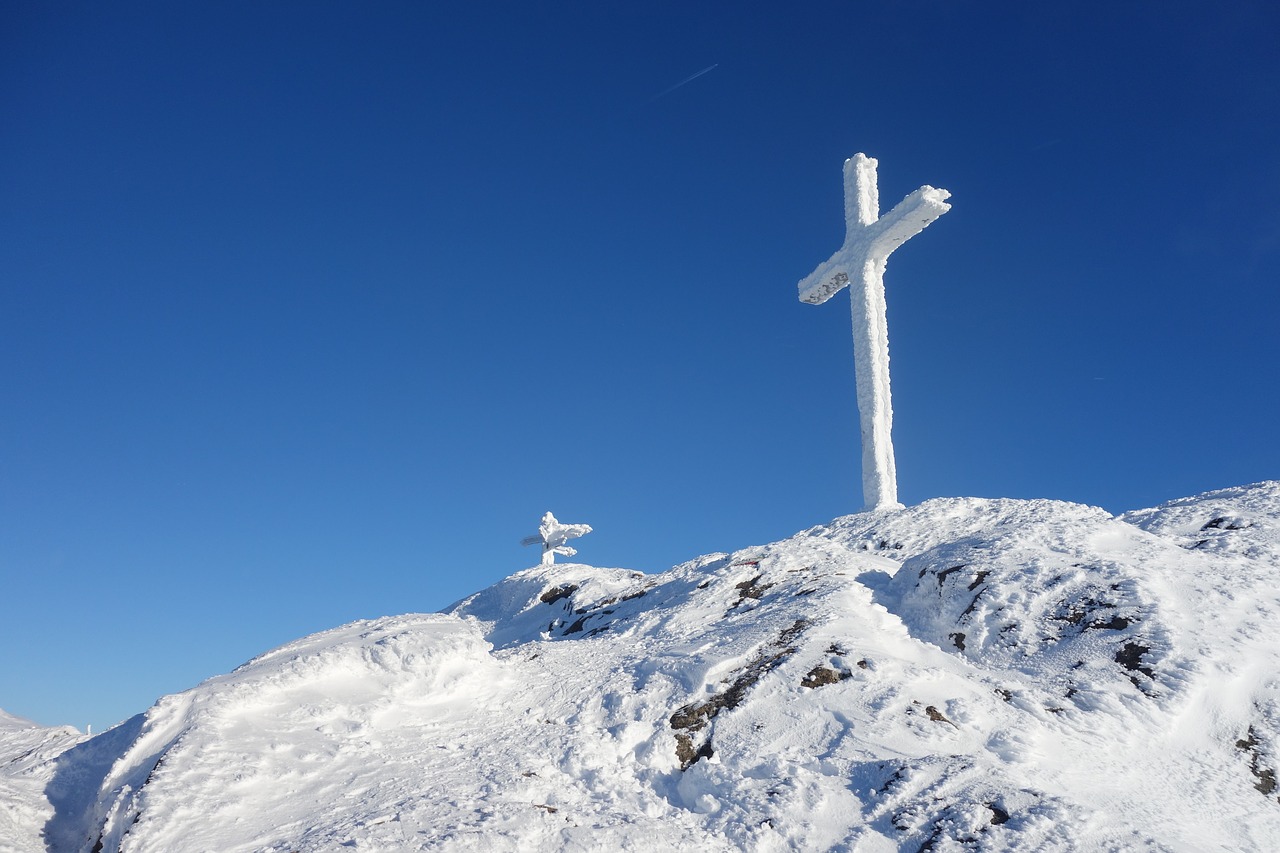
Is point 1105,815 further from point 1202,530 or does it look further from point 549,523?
point 549,523

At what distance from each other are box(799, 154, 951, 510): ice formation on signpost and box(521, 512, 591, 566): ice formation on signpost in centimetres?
1106

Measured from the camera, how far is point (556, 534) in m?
26.9

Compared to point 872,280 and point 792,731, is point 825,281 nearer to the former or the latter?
point 872,280

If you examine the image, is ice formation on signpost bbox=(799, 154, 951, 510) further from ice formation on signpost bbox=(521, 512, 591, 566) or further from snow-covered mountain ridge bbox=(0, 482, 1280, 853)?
ice formation on signpost bbox=(521, 512, 591, 566)

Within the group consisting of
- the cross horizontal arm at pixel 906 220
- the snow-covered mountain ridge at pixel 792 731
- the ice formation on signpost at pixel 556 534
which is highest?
the cross horizontal arm at pixel 906 220

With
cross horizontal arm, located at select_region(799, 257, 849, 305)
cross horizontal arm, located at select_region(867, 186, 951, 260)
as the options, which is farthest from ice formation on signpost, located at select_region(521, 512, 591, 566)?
cross horizontal arm, located at select_region(867, 186, 951, 260)

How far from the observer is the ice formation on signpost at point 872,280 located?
18.8 m

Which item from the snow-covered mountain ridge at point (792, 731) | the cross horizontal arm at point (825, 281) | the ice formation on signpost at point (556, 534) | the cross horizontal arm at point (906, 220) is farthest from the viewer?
the ice formation on signpost at point (556, 534)

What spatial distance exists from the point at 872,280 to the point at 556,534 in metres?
13.5

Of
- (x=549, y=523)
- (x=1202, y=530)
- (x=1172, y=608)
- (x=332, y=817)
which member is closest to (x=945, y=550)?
(x=1172, y=608)

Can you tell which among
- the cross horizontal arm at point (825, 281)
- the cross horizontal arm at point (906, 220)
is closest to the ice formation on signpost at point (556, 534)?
the cross horizontal arm at point (825, 281)

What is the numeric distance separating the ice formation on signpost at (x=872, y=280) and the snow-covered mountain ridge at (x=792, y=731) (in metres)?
7.10

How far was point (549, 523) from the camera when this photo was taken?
26938mm

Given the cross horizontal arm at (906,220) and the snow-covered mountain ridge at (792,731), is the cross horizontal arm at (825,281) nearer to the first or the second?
the cross horizontal arm at (906,220)
